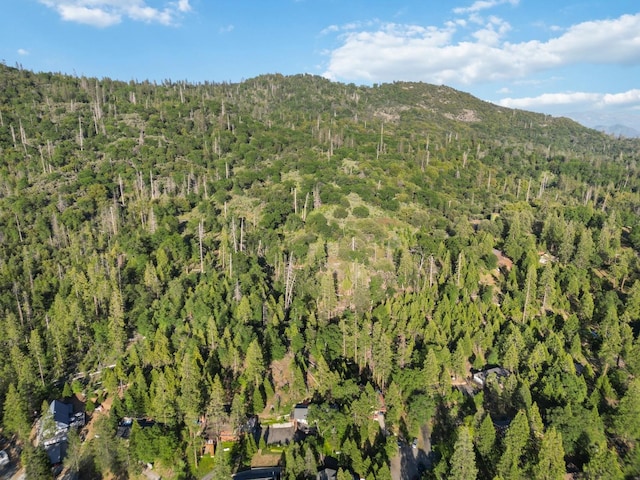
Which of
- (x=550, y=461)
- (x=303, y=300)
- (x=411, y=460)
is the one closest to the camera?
(x=550, y=461)

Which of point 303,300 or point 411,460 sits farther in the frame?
point 303,300

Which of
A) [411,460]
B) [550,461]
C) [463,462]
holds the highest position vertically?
[463,462]

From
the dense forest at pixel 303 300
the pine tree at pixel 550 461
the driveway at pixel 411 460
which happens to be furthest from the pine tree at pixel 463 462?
the pine tree at pixel 550 461

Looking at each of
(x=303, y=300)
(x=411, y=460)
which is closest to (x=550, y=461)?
(x=411, y=460)

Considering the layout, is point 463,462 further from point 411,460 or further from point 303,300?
point 303,300

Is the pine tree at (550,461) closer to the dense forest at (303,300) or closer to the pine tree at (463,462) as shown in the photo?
the dense forest at (303,300)

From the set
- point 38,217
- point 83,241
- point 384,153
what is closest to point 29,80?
point 38,217

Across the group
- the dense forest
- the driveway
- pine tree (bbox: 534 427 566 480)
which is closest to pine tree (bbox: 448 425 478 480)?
the dense forest

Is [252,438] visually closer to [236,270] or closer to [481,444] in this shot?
[481,444]

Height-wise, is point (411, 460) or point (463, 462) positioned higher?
point (463, 462)
